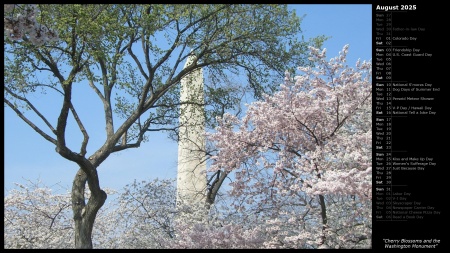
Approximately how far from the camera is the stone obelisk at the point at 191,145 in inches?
564

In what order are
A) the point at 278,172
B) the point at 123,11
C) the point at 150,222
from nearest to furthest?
the point at 278,172 < the point at 123,11 < the point at 150,222

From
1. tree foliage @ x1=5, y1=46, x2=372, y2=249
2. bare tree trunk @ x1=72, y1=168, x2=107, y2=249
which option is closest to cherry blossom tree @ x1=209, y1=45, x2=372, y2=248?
tree foliage @ x1=5, y1=46, x2=372, y2=249

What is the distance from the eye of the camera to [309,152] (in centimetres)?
962

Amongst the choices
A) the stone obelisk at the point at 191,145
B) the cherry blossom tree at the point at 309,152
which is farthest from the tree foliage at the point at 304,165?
the stone obelisk at the point at 191,145

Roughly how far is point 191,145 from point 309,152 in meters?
5.60

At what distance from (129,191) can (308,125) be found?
6.48m

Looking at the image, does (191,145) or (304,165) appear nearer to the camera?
(304,165)

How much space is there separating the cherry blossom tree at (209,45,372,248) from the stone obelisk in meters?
3.49

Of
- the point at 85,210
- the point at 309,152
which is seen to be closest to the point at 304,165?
the point at 309,152

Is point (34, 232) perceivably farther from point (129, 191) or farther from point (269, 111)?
point (269, 111)

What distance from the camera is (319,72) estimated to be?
33.4 ft

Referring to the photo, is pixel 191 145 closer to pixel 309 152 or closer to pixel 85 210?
pixel 85 210

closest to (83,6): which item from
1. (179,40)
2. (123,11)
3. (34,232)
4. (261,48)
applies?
(123,11)

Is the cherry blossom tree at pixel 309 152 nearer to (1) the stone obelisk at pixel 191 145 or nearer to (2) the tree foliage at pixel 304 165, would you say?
(2) the tree foliage at pixel 304 165
